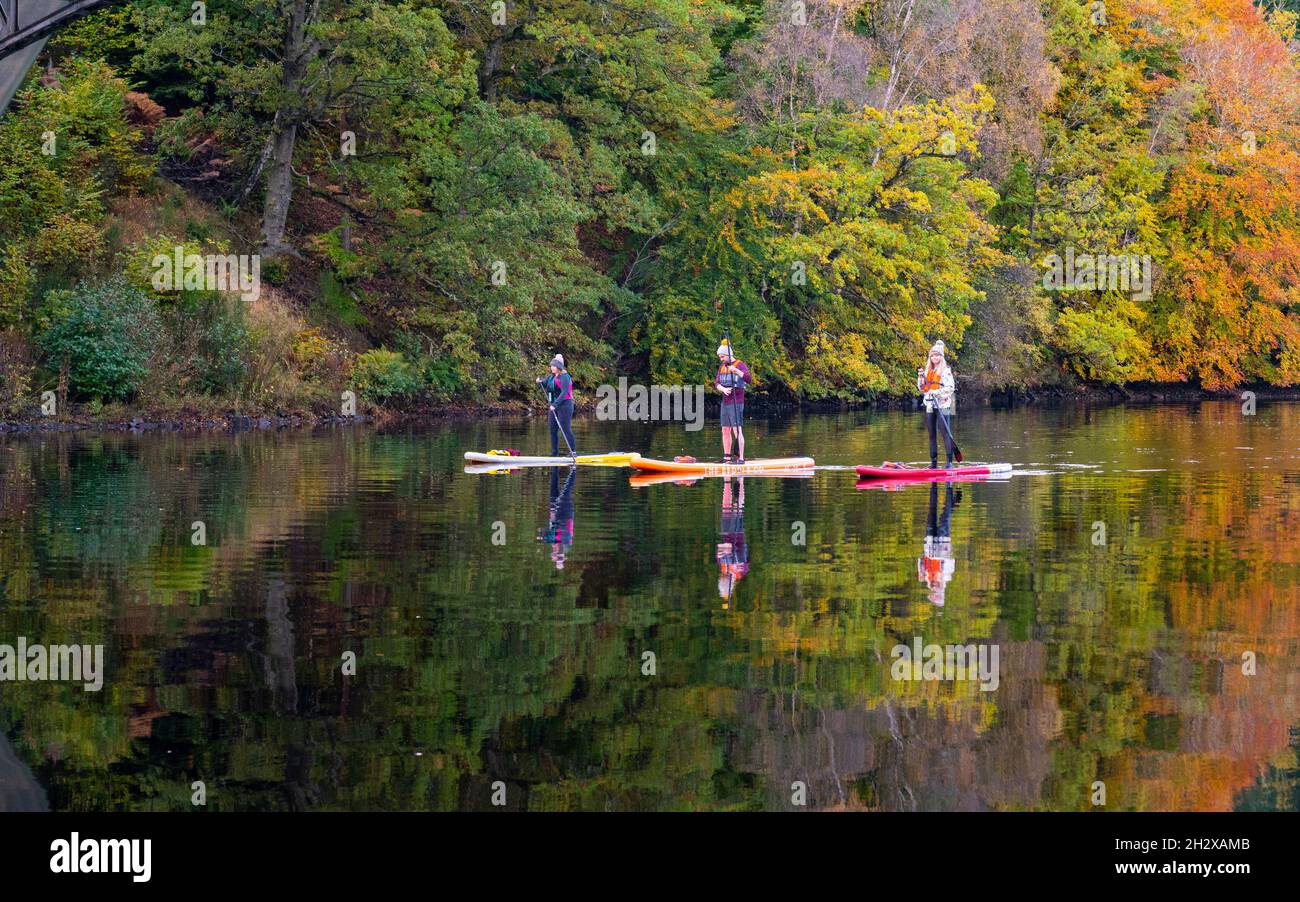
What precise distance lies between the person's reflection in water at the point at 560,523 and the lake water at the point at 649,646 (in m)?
0.11

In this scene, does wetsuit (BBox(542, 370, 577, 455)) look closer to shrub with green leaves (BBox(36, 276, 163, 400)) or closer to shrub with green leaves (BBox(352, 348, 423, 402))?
shrub with green leaves (BBox(36, 276, 163, 400))

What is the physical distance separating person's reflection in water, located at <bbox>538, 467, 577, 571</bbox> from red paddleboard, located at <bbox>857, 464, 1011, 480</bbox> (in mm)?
4773

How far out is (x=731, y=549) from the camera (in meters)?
19.8

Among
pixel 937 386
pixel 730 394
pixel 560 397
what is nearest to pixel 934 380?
pixel 937 386

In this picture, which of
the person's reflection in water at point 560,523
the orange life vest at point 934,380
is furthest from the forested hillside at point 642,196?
the orange life vest at point 934,380

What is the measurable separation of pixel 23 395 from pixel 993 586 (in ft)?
101

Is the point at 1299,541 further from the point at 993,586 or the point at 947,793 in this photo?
the point at 947,793

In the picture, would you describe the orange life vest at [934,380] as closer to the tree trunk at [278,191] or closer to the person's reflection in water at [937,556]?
the person's reflection in water at [937,556]

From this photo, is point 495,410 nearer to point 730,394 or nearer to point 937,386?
point 730,394

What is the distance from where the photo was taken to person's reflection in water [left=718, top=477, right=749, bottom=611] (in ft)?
55.6

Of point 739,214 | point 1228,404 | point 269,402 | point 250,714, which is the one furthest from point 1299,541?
point 1228,404

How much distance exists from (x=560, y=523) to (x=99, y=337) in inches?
922

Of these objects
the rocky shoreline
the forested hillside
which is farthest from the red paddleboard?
the forested hillside
